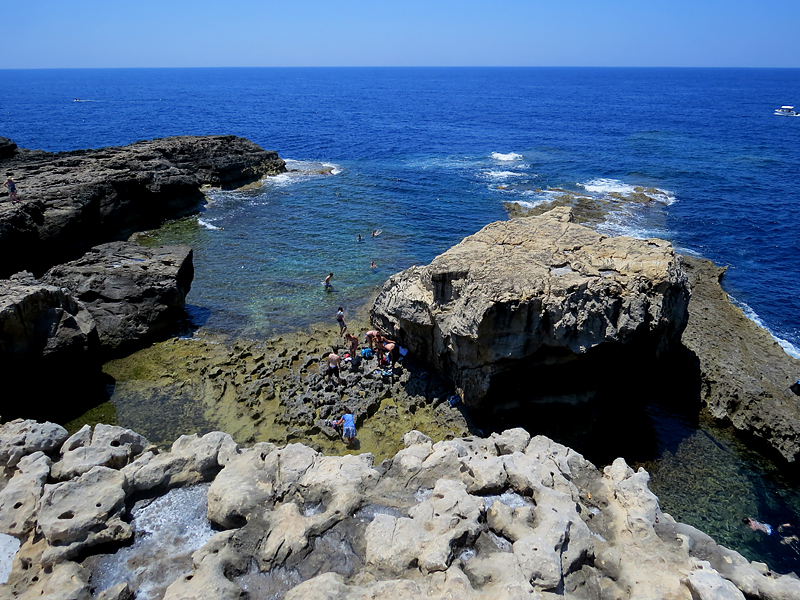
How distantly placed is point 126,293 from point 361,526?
17.5 m

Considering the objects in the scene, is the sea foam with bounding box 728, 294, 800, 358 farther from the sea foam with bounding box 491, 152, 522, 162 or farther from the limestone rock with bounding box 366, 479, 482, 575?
the sea foam with bounding box 491, 152, 522, 162

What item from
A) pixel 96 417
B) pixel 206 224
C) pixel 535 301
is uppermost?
pixel 535 301

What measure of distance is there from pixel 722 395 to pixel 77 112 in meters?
136

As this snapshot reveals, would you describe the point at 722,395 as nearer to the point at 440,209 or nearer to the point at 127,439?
the point at 127,439

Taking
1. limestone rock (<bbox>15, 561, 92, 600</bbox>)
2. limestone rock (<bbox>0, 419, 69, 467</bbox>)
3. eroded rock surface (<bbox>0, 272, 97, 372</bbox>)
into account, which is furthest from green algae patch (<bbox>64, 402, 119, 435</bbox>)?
limestone rock (<bbox>15, 561, 92, 600</bbox>)

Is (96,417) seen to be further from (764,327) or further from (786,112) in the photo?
(786,112)

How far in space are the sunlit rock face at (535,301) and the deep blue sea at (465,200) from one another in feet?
15.4

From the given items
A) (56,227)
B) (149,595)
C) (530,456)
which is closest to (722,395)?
(530,456)

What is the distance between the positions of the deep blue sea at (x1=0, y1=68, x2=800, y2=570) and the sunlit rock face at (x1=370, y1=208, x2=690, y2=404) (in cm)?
470

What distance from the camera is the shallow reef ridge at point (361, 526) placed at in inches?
297

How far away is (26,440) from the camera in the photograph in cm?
1034

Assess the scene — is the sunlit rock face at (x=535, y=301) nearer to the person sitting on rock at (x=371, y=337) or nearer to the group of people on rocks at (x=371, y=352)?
the group of people on rocks at (x=371, y=352)

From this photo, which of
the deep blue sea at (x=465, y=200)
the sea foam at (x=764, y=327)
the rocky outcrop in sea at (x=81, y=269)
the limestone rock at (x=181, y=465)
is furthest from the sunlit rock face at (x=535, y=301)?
the rocky outcrop in sea at (x=81, y=269)

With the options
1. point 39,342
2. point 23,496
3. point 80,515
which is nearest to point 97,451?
point 23,496
